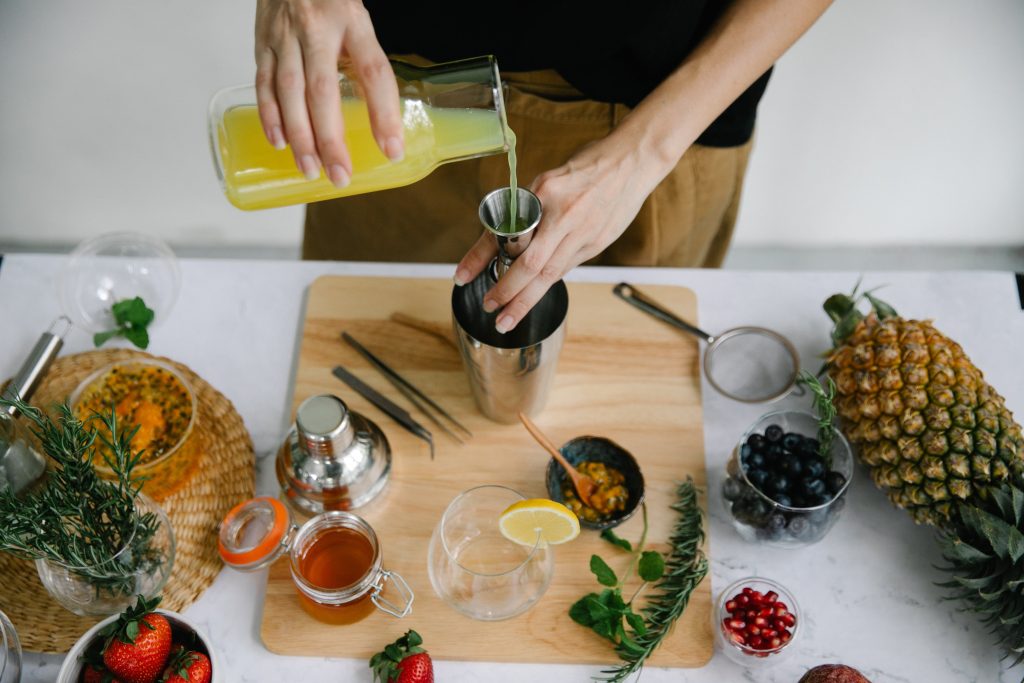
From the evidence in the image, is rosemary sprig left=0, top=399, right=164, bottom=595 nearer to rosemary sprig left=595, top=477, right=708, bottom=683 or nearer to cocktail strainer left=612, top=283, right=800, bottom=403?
rosemary sprig left=595, top=477, right=708, bottom=683

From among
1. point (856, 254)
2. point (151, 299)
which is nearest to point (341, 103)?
point (151, 299)

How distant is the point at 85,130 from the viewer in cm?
241

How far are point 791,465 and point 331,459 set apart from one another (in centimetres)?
70

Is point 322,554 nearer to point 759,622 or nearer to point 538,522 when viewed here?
point 538,522

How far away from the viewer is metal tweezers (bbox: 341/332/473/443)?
140 cm

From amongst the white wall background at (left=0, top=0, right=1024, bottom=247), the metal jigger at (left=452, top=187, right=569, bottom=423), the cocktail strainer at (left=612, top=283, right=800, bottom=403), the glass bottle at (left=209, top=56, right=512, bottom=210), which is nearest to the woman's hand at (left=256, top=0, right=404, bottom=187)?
the glass bottle at (left=209, top=56, right=512, bottom=210)

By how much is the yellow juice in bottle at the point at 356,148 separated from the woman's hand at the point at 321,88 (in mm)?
77

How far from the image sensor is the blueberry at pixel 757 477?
1216 millimetres

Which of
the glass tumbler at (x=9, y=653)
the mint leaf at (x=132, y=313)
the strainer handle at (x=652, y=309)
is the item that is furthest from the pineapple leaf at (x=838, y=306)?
the glass tumbler at (x=9, y=653)

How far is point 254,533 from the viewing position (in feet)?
4.11

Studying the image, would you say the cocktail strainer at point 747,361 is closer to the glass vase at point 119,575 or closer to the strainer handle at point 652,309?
the strainer handle at point 652,309

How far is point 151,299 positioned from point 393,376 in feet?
1.67

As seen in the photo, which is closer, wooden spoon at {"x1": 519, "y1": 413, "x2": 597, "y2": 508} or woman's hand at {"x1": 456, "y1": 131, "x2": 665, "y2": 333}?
woman's hand at {"x1": 456, "y1": 131, "x2": 665, "y2": 333}

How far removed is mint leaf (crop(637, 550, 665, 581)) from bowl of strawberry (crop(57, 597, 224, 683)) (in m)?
0.63
